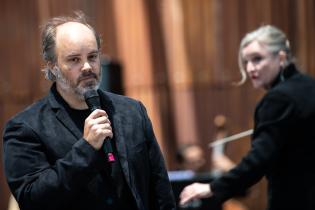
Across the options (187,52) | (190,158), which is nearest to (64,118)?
(190,158)

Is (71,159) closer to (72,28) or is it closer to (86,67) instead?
(86,67)

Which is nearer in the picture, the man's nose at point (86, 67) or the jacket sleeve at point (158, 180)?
the man's nose at point (86, 67)

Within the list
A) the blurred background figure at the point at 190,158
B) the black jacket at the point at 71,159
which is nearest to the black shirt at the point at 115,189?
the black jacket at the point at 71,159

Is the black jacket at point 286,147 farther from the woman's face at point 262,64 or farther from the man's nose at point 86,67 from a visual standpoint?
the man's nose at point 86,67

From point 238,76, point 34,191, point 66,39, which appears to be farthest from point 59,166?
point 238,76

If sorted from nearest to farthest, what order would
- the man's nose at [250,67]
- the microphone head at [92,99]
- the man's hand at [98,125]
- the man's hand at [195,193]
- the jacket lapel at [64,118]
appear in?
the man's hand at [98,125], the microphone head at [92,99], the jacket lapel at [64,118], the man's hand at [195,193], the man's nose at [250,67]

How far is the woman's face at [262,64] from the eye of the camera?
10.2 ft

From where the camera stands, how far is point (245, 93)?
620 centimetres

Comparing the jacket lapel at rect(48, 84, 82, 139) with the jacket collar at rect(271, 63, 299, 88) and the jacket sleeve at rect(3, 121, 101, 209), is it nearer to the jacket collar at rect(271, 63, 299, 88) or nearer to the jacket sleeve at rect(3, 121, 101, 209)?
the jacket sleeve at rect(3, 121, 101, 209)

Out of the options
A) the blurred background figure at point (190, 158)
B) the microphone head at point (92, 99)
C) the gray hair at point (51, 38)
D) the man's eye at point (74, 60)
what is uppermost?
the gray hair at point (51, 38)

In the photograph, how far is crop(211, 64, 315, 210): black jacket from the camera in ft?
9.50

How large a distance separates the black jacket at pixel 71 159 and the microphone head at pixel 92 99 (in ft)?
0.40

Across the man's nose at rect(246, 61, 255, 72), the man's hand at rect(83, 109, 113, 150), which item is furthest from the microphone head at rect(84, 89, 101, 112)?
the man's nose at rect(246, 61, 255, 72)

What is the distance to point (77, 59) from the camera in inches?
86.6
